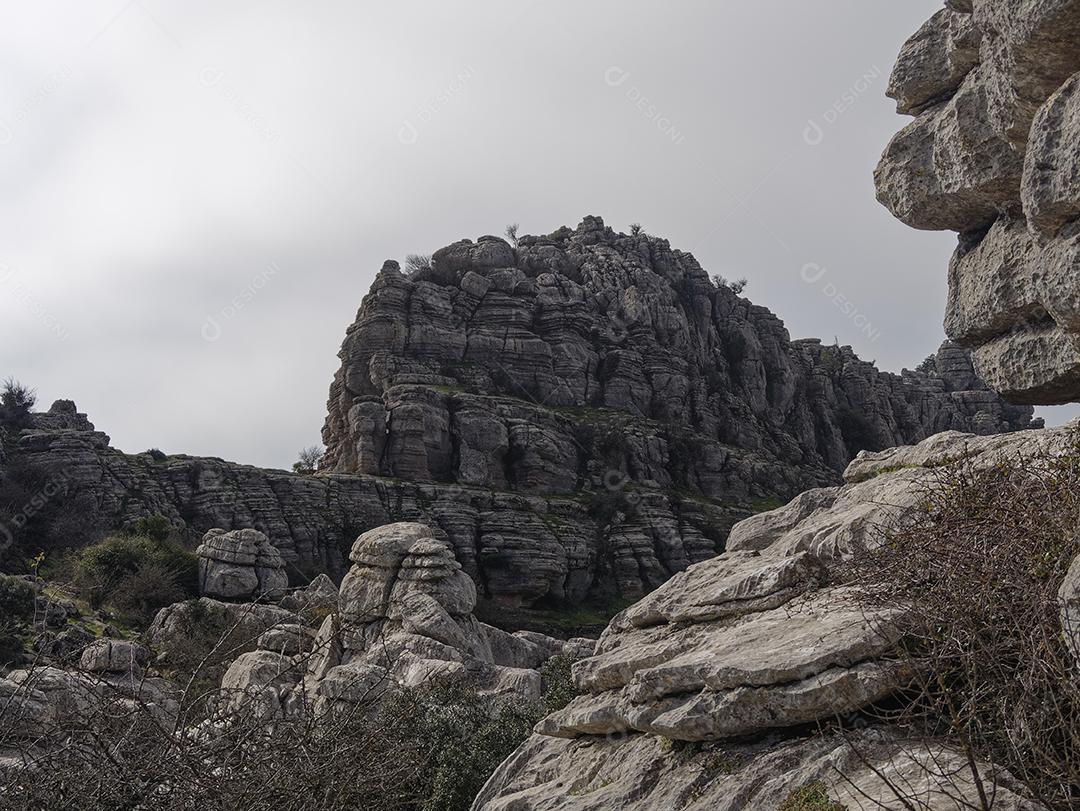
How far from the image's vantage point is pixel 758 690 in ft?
22.7

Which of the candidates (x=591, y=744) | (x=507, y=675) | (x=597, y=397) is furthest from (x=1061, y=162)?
(x=597, y=397)

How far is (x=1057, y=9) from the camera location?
235 inches

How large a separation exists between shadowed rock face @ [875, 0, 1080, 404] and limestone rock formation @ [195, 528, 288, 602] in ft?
127

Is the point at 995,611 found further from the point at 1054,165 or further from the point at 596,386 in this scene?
the point at 596,386

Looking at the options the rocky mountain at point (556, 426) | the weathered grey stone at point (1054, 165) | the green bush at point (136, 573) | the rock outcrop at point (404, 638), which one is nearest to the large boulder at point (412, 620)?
the rock outcrop at point (404, 638)

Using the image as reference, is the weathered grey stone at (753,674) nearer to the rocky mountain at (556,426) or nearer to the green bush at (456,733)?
the green bush at (456,733)

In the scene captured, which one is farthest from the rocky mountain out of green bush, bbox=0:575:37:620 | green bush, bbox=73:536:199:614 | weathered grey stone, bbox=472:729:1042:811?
weathered grey stone, bbox=472:729:1042:811

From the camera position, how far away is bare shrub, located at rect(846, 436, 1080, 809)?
5.50 m

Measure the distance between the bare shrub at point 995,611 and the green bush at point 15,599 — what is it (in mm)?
36118

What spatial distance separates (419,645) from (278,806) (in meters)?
15.9

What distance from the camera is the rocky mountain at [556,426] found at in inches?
2432

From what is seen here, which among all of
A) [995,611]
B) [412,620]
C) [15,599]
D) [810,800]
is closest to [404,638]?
[412,620]

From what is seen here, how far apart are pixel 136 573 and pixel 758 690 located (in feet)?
144

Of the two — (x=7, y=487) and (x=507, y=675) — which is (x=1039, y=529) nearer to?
(x=507, y=675)
